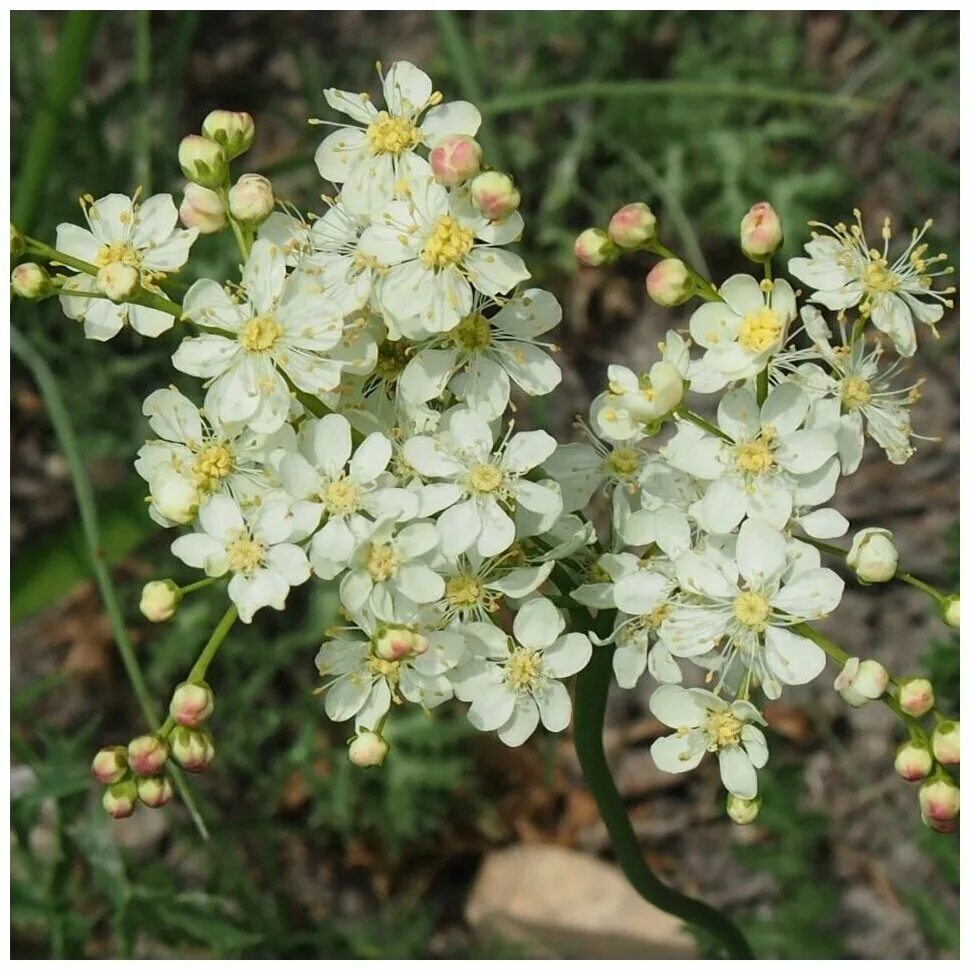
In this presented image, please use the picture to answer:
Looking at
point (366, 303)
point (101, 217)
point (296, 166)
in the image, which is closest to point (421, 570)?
point (366, 303)

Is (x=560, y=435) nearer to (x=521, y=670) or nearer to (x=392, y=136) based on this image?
(x=392, y=136)

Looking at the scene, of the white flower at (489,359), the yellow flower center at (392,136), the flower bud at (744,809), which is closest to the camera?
the white flower at (489,359)

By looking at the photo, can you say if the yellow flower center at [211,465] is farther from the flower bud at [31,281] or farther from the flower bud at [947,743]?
the flower bud at [947,743]

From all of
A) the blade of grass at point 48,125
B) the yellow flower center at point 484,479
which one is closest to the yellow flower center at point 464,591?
the yellow flower center at point 484,479

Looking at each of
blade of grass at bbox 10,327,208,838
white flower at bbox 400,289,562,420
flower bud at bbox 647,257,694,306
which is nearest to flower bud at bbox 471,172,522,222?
white flower at bbox 400,289,562,420

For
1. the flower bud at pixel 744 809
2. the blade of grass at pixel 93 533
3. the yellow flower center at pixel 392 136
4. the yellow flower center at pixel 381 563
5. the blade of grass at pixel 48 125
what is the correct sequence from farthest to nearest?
1. the blade of grass at pixel 48 125
2. the blade of grass at pixel 93 533
3. the yellow flower center at pixel 392 136
4. the flower bud at pixel 744 809
5. the yellow flower center at pixel 381 563

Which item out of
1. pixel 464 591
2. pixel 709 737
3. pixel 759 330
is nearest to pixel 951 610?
pixel 709 737

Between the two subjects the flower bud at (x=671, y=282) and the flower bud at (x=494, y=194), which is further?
the flower bud at (x=671, y=282)

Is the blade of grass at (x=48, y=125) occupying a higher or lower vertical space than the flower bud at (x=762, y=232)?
higher
